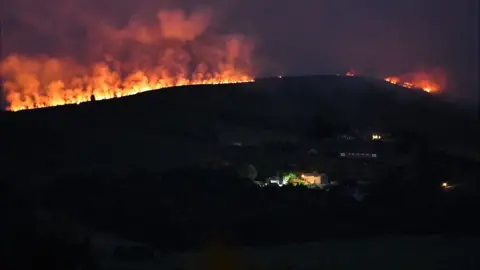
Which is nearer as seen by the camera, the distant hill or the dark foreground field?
the dark foreground field

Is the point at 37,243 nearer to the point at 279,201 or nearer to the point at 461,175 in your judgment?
the point at 279,201

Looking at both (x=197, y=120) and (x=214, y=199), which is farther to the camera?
(x=197, y=120)

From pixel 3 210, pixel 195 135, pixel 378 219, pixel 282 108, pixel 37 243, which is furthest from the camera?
pixel 282 108

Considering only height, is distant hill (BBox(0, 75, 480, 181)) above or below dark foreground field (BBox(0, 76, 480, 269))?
above

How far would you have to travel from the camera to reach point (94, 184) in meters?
35.2

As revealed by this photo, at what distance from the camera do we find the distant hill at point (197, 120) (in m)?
45.9

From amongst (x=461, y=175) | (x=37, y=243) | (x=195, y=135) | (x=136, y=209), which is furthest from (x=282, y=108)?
(x=37, y=243)

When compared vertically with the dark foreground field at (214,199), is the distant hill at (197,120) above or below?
above

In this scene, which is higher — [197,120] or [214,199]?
[197,120]

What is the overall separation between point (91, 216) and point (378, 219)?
11065mm

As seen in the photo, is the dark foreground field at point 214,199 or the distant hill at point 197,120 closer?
the dark foreground field at point 214,199

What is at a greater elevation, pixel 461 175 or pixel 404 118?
pixel 404 118

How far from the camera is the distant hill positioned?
151ft

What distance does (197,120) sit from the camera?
71.4m
